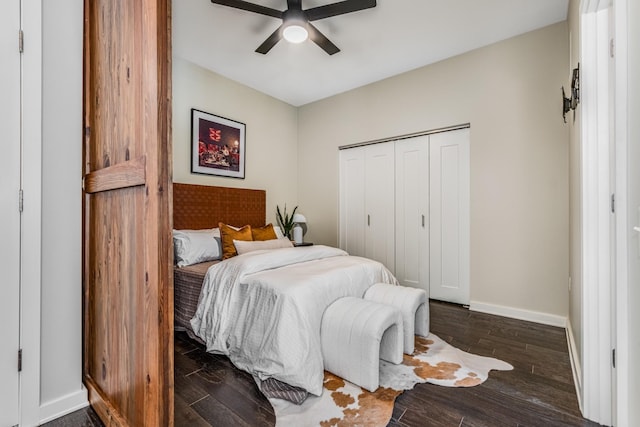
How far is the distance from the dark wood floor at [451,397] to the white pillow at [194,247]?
78cm

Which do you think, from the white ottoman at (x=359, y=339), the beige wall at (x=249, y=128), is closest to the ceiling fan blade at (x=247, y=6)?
the beige wall at (x=249, y=128)

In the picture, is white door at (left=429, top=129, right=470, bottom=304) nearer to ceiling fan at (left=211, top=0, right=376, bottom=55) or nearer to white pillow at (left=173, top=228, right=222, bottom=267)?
ceiling fan at (left=211, top=0, right=376, bottom=55)

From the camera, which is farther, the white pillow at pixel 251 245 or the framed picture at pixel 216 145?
the framed picture at pixel 216 145

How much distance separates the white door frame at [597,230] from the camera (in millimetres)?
1520

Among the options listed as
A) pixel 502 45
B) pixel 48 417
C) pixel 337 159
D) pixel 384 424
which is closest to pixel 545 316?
pixel 384 424

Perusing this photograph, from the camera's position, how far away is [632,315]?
36.1 inches

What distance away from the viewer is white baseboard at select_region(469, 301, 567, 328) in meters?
2.88

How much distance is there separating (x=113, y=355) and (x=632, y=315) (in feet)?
6.40

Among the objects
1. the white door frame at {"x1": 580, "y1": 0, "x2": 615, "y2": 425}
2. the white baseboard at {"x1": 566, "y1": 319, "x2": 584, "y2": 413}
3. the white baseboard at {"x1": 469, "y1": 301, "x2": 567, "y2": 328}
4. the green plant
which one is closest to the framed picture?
the green plant

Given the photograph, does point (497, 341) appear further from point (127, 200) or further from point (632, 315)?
point (127, 200)

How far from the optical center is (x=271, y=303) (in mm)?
2014

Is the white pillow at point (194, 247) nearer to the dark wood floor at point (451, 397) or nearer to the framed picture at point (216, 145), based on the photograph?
the dark wood floor at point (451, 397)

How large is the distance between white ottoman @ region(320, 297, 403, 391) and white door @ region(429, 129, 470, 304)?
1.79 metres

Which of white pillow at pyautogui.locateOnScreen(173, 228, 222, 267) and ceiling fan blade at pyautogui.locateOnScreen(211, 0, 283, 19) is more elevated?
ceiling fan blade at pyautogui.locateOnScreen(211, 0, 283, 19)
